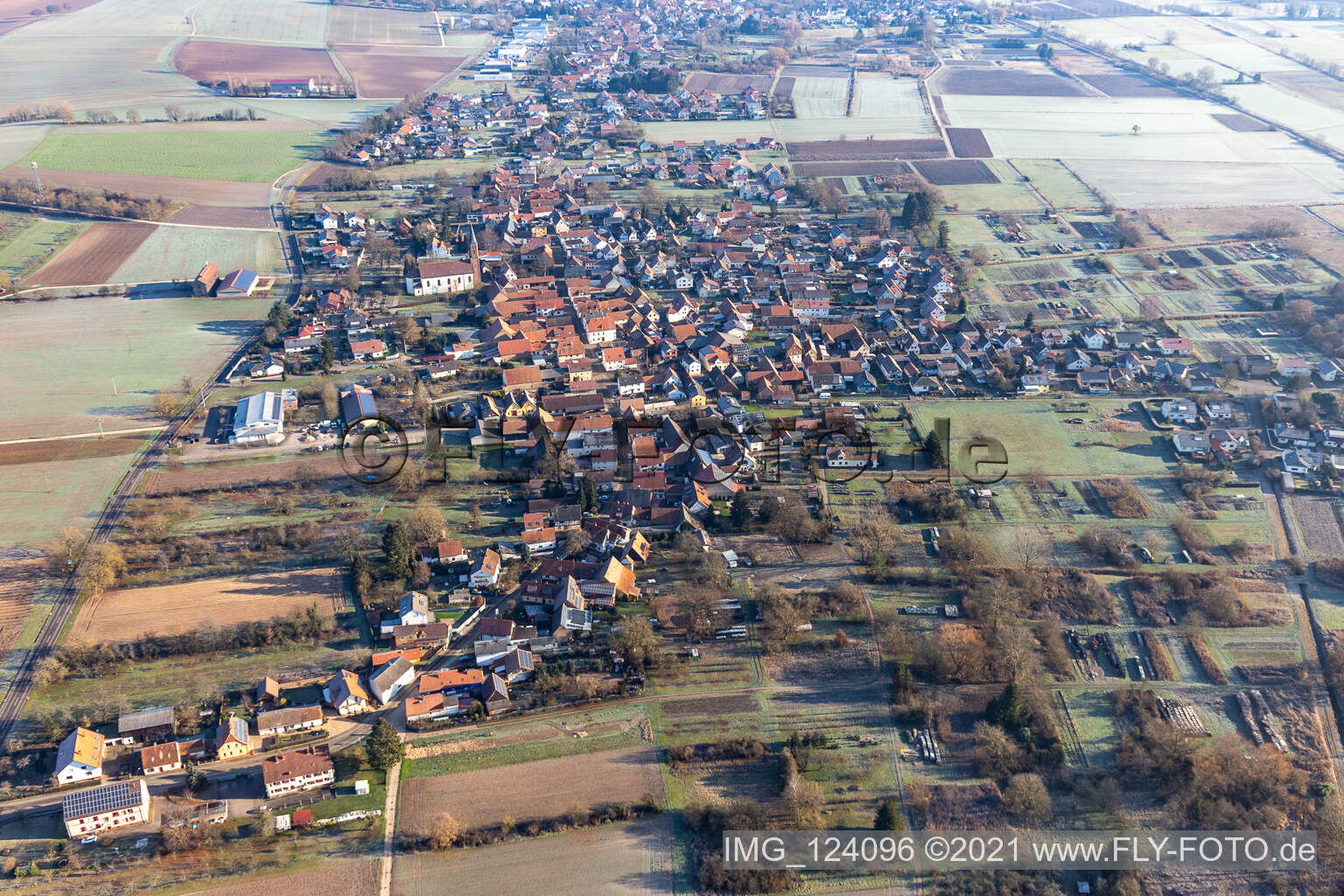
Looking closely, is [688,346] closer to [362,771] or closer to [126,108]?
[362,771]

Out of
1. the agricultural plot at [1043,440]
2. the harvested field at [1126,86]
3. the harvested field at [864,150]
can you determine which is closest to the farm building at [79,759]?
the agricultural plot at [1043,440]

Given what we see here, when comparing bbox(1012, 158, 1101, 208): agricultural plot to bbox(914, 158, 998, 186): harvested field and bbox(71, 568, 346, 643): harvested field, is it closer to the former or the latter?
bbox(914, 158, 998, 186): harvested field

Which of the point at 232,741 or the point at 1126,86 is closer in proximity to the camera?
the point at 232,741

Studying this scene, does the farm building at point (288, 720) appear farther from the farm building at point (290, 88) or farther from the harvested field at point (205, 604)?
the farm building at point (290, 88)

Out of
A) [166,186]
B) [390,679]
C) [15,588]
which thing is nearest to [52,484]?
[15,588]

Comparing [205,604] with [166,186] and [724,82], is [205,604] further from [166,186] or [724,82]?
[724,82]

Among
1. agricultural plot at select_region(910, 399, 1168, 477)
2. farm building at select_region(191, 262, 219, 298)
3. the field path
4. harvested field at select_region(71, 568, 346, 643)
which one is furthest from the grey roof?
farm building at select_region(191, 262, 219, 298)
